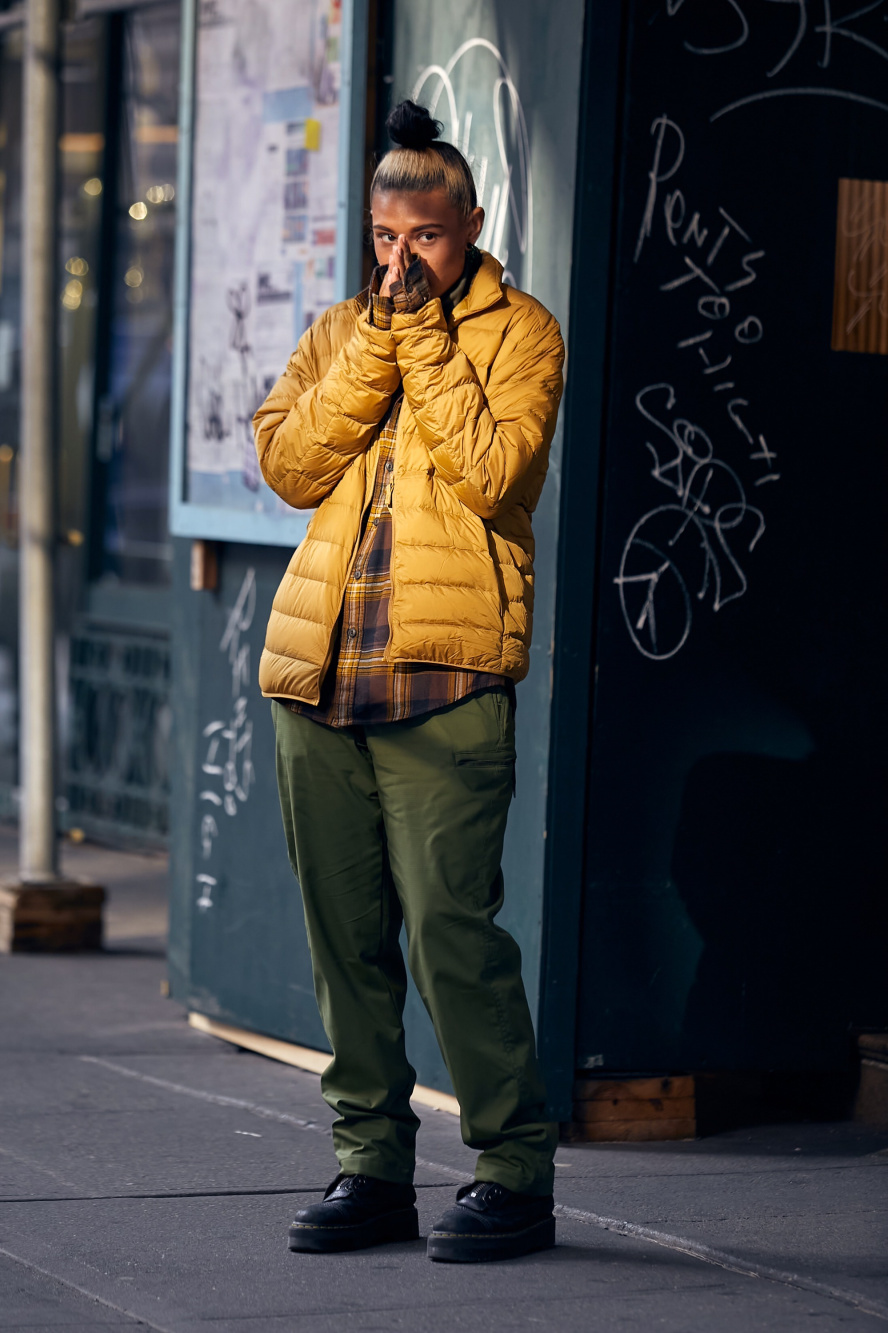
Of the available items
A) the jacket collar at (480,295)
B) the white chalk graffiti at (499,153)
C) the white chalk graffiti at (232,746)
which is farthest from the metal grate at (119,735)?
the jacket collar at (480,295)

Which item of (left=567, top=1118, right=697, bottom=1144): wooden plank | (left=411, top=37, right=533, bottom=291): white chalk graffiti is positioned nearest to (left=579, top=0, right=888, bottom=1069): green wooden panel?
(left=567, top=1118, right=697, bottom=1144): wooden plank

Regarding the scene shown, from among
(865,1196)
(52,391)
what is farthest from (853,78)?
(52,391)

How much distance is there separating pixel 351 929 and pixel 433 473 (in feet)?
2.73

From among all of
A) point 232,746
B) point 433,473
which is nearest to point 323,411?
point 433,473

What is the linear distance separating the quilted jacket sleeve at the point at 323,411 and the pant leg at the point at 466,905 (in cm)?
48

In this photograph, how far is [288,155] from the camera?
218 inches

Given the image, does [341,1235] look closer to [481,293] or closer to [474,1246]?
[474,1246]

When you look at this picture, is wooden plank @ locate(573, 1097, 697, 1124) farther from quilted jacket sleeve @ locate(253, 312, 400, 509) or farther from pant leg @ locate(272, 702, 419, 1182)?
quilted jacket sleeve @ locate(253, 312, 400, 509)

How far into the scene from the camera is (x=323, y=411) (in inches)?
150

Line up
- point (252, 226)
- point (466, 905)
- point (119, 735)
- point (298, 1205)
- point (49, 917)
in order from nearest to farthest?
point (466, 905)
point (298, 1205)
point (252, 226)
point (49, 917)
point (119, 735)

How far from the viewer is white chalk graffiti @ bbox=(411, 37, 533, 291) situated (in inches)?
189

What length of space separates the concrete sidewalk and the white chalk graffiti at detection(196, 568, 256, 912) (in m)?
0.61

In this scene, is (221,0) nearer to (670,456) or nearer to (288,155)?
(288,155)

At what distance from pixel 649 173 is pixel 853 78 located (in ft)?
1.86
